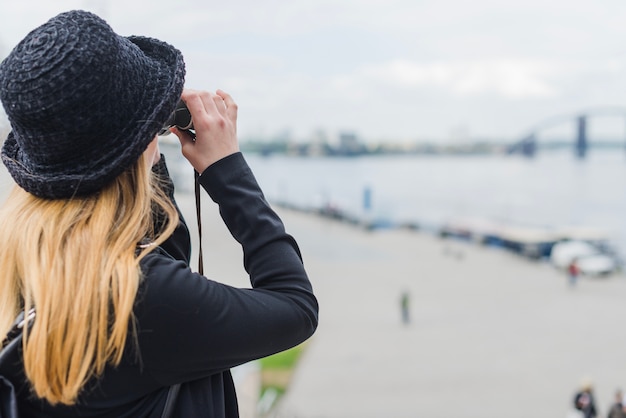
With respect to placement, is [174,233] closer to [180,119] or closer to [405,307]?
[180,119]

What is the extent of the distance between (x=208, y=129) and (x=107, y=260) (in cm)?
21

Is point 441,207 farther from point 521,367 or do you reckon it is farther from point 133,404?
point 133,404

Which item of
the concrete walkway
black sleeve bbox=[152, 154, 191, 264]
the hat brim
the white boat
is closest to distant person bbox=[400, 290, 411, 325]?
the concrete walkway

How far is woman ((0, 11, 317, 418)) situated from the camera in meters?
0.70

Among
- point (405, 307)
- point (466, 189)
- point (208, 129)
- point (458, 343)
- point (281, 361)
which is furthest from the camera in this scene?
point (466, 189)

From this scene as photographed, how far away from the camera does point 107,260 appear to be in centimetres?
71

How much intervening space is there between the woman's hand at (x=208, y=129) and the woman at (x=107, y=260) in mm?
38

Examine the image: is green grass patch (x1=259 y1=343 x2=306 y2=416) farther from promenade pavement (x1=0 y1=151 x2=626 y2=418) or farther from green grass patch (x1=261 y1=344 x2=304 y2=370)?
promenade pavement (x1=0 y1=151 x2=626 y2=418)

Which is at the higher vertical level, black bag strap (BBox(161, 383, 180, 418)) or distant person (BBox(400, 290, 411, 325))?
black bag strap (BBox(161, 383, 180, 418))

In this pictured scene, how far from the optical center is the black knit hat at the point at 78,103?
70 centimetres

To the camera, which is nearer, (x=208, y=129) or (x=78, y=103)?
(x=78, y=103)

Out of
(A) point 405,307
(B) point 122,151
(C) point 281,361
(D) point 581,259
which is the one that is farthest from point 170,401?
(D) point 581,259

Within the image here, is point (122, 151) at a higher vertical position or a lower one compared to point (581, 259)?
higher

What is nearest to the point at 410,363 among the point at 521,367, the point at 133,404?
the point at 521,367
